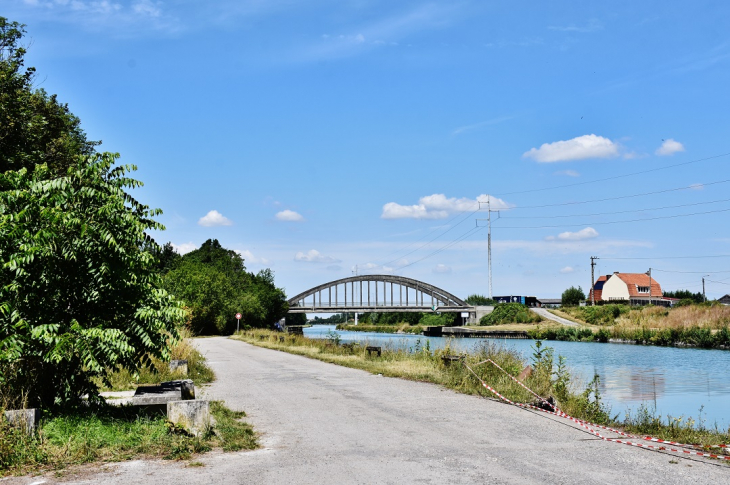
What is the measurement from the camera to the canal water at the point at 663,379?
58.3ft

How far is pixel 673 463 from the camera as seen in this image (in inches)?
317

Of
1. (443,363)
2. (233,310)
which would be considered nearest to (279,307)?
(233,310)

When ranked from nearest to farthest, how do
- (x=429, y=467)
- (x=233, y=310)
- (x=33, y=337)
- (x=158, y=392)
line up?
1. (x=429, y=467)
2. (x=33, y=337)
3. (x=158, y=392)
4. (x=233, y=310)

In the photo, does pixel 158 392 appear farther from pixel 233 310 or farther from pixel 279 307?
pixel 279 307

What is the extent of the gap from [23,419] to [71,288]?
204 cm

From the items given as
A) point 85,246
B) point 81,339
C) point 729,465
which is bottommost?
point 729,465

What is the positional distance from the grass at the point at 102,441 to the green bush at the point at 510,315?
87.0 metres

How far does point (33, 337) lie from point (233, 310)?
6723 cm

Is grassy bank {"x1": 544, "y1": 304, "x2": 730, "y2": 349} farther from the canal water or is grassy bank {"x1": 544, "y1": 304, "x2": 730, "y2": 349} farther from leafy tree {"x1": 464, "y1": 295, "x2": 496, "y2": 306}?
leafy tree {"x1": 464, "y1": 295, "x2": 496, "y2": 306}

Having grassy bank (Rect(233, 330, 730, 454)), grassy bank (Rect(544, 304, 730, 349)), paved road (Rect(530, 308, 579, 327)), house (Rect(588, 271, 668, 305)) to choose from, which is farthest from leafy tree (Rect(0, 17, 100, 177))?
house (Rect(588, 271, 668, 305))

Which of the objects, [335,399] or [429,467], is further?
[335,399]

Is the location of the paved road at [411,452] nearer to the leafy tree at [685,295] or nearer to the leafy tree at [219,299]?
the leafy tree at [219,299]

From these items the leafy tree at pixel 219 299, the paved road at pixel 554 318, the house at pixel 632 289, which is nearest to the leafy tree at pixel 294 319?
the leafy tree at pixel 219 299

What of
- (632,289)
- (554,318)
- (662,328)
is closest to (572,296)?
(632,289)
